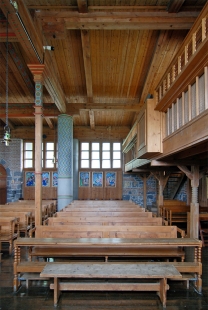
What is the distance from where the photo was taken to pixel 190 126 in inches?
148

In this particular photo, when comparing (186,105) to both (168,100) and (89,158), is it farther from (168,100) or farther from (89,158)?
(89,158)

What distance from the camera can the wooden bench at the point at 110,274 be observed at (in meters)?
3.50

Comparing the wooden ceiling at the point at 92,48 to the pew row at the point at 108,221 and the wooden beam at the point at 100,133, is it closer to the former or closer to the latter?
the wooden beam at the point at 100,133

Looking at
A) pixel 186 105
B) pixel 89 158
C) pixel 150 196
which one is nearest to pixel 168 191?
pixel 150 196

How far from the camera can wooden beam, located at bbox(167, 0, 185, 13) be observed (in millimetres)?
5646

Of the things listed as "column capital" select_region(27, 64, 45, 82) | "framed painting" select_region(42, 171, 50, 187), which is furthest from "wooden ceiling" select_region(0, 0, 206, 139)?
"framed painting" select_region(42, 171, 50, 187)

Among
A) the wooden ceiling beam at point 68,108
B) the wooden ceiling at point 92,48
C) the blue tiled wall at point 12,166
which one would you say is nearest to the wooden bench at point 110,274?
the wooden ceiling at point 92,48

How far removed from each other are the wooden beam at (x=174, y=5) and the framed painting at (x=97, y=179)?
1027 centimetres

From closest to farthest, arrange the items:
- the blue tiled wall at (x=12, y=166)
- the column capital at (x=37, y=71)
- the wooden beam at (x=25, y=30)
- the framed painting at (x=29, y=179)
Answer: the wooden beam at (x=25, y=30)
the column capital at (x=37, y=71)
the blue tiled wall at (x=12, y=166)
the framed painting at (x=29, y=179)

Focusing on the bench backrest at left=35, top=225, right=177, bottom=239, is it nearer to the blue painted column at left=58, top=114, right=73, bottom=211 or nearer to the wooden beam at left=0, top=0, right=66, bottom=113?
the wooden beam at left=0, top=0, right=66, bottom=113

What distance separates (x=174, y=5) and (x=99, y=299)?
5.91 meters

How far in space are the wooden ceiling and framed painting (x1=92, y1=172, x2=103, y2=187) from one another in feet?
9.09

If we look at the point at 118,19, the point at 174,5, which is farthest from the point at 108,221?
the point at 174,5

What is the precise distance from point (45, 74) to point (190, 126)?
4.26 meters
